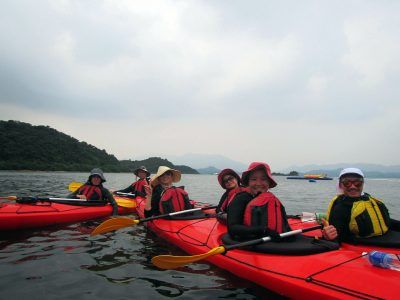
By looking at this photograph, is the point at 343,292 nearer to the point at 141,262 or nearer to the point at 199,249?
the point at 199,249

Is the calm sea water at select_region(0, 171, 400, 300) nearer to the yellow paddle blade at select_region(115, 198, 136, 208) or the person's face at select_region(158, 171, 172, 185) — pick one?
the person's face at select_region(158, 171, 172, 185)

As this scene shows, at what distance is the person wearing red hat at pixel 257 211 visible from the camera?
423 centimetres

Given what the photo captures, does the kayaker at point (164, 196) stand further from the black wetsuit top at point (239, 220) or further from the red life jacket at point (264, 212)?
the red life jacket at point (264, 212)

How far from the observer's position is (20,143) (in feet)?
195

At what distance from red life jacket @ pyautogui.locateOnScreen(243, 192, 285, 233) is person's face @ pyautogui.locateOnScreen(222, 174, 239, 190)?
8.51 ft

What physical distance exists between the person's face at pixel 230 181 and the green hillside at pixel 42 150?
58.3m

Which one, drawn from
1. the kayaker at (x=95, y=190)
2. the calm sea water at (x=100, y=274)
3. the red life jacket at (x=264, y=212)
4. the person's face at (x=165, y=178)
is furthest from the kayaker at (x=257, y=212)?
the kayaker at (x=95, y=190)

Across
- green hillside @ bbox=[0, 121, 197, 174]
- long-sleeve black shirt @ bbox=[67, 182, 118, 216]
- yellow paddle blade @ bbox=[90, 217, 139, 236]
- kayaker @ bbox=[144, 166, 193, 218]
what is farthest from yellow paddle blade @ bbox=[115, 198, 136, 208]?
green hillside @ bbox=[0, 121, 197, 174]

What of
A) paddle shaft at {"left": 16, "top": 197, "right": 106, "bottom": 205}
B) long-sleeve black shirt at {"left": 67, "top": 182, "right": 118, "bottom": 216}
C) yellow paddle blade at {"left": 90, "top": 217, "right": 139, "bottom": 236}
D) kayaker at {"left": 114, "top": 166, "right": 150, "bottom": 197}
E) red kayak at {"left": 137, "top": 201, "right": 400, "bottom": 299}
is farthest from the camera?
kayaker at {"left": 114, "top": 166, "right": 150, "bottom": 197}

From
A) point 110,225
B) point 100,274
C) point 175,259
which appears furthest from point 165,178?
point 175,259

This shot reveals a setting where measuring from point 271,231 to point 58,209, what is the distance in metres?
6.45

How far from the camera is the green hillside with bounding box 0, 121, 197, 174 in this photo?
5676 centimetres

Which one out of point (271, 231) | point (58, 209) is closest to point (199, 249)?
point (271, 231)

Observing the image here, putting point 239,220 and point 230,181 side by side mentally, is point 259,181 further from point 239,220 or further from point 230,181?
point 230,181
